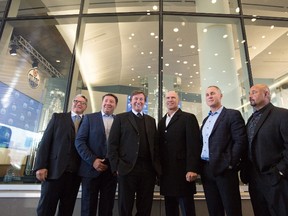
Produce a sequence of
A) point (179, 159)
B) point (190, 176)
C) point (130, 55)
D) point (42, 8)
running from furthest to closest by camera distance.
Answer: point (42, 8) < point (130, 55) < point (179, 159) < point (190, 176)

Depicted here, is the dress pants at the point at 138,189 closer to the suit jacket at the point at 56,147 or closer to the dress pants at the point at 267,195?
the suit jacket at the point at 56,147

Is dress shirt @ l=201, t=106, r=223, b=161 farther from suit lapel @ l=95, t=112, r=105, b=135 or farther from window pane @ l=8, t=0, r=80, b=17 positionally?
window pane @ l=8, t=0, r=80, b=17

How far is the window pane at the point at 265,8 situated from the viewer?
4.49m

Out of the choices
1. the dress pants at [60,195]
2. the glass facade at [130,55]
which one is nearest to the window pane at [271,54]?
the glass facade at [130,55]

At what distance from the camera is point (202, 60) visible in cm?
430

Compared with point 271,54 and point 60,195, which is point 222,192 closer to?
point 60,195

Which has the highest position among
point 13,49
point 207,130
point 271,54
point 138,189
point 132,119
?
point 271,54

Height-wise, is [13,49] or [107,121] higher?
[13,49]

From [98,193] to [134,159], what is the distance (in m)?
0.62

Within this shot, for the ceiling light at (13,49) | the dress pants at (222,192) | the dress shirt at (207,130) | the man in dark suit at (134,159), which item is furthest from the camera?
the ceiling light at (13,49)

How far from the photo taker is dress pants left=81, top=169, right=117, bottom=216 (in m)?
2.28

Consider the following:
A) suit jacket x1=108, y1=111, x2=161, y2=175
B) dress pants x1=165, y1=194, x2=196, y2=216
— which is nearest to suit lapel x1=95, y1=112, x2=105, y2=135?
suit jacket x1=108, y1=111, x2=161, y2=175

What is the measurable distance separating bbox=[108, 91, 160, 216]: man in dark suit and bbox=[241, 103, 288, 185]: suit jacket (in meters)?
0.95

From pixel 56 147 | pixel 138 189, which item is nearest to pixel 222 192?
pixel 138 189
